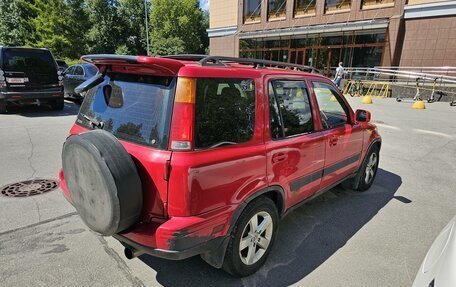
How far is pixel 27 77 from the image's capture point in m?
9.58

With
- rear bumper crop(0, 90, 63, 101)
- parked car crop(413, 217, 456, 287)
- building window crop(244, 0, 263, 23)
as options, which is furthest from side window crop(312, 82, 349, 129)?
building window crop(244, 0, 263, 23)

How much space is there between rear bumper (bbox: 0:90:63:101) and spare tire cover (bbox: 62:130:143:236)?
8.87 meters

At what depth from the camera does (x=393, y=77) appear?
2022 cm

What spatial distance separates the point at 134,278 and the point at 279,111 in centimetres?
198

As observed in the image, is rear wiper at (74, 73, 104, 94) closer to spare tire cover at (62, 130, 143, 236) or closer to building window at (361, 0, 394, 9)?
spare tire cover at (62, 130, 143, 236)

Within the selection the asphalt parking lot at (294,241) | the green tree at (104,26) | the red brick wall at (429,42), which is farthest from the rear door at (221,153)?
the green tree at (104,26)

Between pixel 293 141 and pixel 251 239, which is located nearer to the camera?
pixel 251 239

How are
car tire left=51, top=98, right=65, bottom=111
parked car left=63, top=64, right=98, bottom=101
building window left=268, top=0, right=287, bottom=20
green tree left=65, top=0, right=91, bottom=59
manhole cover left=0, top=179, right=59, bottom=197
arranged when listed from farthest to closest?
green tree left=65, top=0, right=91, bottom=59, building window left=268, top=0, right=287, bottom=20, parked car left=63, top=64, right=98, bottom=101, car tire left=51, top=98, right=65, bottom=111, manhole cover left=0, top=179, right=59, bottom=197

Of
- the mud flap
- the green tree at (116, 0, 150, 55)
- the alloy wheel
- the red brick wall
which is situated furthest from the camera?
the green tree at (116, 0, 150, 55)

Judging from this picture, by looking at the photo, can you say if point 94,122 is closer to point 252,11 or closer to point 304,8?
point 304,8

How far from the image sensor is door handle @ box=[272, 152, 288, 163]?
8.98ft

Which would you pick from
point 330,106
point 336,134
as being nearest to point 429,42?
point 330,106

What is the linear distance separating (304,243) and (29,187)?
3.87 metres

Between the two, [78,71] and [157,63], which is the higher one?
[157,63]
